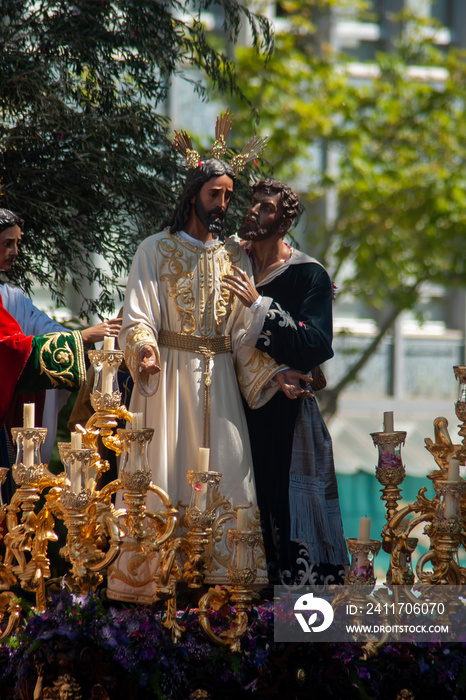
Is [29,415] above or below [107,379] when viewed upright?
below

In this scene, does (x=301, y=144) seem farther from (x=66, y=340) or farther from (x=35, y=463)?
(x=35, y=463)

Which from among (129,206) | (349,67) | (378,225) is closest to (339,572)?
(129,206)

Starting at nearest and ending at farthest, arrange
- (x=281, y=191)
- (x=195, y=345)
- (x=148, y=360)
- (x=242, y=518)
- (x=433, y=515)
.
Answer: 1. (x=242, y=518)
2. (x=433, y=515)
3. (x=148, y=360)
4. (x=195, y=345)
5. (x=281, y=191)

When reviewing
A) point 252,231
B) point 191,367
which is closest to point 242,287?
point 252,231

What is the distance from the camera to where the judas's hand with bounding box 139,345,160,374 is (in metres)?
3.57

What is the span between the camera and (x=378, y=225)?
10.6 metres

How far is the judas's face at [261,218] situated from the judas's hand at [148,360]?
700 mm

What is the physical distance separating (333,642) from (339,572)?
2.60ft

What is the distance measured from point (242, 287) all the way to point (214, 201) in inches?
15.2

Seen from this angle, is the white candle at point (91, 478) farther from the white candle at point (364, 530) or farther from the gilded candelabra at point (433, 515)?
the gilded candelabra at point (433, 515)

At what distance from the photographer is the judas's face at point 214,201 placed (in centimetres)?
383

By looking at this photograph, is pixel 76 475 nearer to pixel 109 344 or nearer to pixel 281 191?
pixel 109 344

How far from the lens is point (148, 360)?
3.58 meters

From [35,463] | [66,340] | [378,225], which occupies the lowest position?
[35,463]
